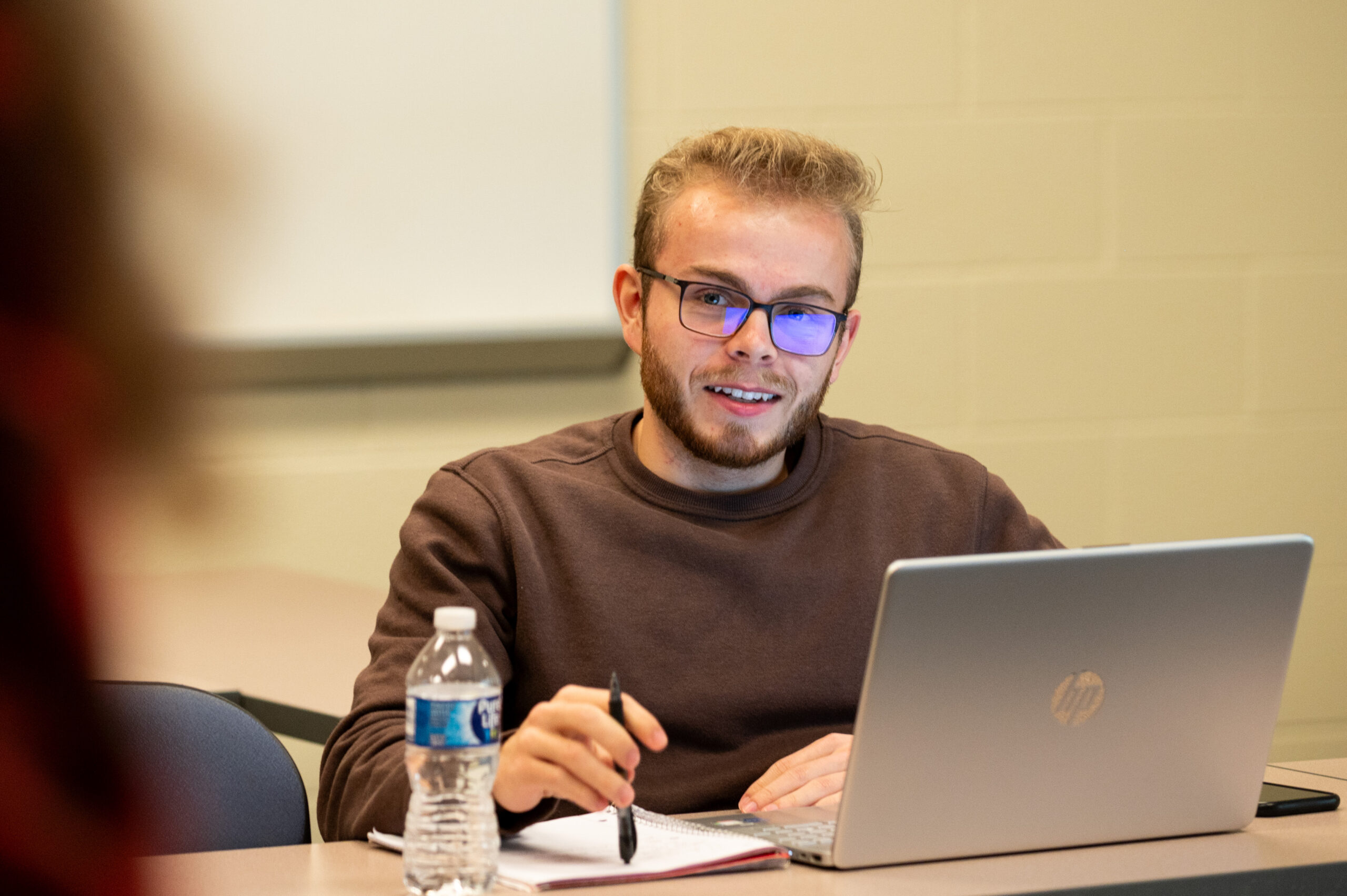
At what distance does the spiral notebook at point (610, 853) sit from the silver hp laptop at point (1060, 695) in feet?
0.16

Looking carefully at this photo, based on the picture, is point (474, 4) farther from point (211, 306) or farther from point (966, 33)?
point (211, 306)

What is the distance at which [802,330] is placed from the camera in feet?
5.44

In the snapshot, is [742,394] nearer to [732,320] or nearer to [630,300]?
[732,320]

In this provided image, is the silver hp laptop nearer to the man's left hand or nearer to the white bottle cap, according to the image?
the man's left hand

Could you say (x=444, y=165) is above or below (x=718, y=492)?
above

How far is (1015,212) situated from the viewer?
2678mm

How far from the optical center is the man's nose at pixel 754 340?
1.63 meters

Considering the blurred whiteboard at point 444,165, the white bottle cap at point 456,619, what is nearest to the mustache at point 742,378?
the white bottle cap at point 456,619

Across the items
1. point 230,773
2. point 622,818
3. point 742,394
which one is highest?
point 742,394

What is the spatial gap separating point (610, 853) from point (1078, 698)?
0.36 metres

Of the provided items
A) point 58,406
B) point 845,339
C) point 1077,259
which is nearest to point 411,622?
point 845,339

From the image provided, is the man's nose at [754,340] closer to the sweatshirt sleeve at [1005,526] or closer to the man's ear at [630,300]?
the man's ear at [630,300]

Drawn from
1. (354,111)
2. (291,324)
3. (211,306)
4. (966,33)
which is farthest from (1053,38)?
(211,306)

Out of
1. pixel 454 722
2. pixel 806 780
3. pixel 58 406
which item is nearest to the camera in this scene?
pixel 58 406
